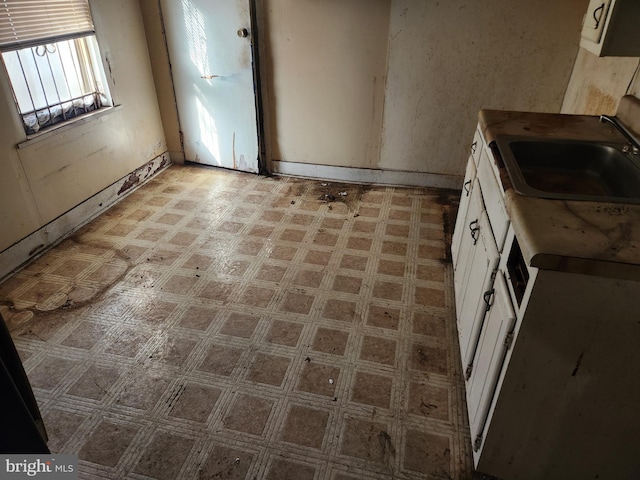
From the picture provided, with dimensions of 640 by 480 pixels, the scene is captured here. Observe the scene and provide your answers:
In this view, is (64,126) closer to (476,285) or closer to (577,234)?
(476,285)

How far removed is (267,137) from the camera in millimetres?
3930

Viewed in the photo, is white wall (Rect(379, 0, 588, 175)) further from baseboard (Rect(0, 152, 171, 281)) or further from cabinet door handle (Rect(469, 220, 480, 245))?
baseboard (Rect(0, 152, 171, 281))

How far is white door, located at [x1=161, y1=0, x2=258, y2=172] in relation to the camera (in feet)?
11.4

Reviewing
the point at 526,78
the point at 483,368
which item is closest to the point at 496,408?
the point at 483,368

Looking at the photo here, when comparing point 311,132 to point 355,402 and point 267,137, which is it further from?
point 355,402

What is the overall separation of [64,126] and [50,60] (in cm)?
43

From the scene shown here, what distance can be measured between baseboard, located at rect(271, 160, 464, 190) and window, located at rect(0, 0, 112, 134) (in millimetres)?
1607

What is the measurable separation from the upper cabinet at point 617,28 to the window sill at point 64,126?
10.3ft

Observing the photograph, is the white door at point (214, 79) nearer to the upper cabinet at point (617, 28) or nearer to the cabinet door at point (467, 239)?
the cabinet door at point (467, 239)

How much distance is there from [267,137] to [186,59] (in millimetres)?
956

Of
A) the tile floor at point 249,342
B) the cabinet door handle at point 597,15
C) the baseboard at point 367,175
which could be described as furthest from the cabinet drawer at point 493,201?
the baseboard at point 367,175

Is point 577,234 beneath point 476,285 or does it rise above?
above

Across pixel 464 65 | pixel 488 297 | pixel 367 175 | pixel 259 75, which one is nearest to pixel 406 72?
pixel 464 65

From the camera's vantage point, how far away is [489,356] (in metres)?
1.49
